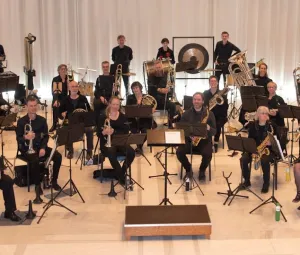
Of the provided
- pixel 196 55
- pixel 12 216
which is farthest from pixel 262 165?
pixel 196 55

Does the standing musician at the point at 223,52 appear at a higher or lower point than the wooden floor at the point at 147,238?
higher

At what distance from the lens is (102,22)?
49.5ft

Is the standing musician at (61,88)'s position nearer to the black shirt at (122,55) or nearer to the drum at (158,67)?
the drum at (158,67)

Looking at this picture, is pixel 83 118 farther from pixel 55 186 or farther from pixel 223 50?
pixel 223 50

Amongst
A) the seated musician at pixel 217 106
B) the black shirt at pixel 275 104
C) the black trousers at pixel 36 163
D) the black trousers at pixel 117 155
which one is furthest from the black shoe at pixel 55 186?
the black shirt at pixel 275 104

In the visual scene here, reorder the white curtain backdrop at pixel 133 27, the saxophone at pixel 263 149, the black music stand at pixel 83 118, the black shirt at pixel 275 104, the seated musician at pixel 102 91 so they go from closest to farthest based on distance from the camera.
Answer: the saxophone at pixel 263 149 → the black music stand at pixel 83 118 → the black shirt at pixel 275 104 → the seated musician at pixel 102 91 → the white curtain backdrop at pixel 133 27

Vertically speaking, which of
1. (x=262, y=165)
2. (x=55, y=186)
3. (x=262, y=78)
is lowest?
(x=55, y=186)

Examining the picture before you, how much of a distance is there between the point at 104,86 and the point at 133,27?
515 centimetres

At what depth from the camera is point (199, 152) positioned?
7.91 m

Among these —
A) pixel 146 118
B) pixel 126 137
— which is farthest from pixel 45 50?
pixel 126 137

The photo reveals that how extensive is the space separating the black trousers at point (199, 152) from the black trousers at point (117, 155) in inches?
30.3

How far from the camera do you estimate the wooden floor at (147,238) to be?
5715mm

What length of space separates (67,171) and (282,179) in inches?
138

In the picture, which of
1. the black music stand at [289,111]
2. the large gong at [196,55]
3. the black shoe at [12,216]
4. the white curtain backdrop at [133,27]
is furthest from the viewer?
the white curtain backdrop at [133,27]
